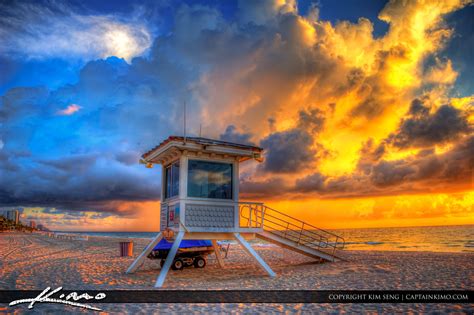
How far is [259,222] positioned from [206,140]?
3595mm

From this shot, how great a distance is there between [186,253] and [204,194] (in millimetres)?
3794

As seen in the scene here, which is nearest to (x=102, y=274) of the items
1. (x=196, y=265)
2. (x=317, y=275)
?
(x=196, y=265)

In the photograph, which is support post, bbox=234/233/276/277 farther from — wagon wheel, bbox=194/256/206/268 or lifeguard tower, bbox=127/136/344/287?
wagon wheel, bbox=194/256/206/268

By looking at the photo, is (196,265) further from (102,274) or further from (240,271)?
(102,274)

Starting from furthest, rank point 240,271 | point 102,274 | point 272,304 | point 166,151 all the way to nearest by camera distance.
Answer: point 240,271 → point 102,274 → point 166,151 → point 272,304

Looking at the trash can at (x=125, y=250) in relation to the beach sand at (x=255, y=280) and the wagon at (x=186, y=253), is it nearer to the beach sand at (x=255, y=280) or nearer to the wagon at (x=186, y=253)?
the beach sand at (x=255, y=280)

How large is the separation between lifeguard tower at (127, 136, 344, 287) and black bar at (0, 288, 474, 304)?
93.4 inches

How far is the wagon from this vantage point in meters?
15.3

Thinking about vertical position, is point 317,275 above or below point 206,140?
below

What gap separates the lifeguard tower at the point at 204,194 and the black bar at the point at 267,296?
7.79ft

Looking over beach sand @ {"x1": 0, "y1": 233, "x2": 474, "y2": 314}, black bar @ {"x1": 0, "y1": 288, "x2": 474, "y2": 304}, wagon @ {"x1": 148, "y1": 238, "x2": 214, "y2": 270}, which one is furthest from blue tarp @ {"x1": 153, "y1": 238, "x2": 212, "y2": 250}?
black bar @ {"x1": 0, "y1": 288, "x2": 474, "y2": 304}

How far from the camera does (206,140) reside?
1338cm

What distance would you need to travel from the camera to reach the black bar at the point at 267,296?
8938 mm

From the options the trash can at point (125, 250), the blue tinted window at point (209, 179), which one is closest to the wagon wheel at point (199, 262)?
the blue tinted window at point (209, 179)
